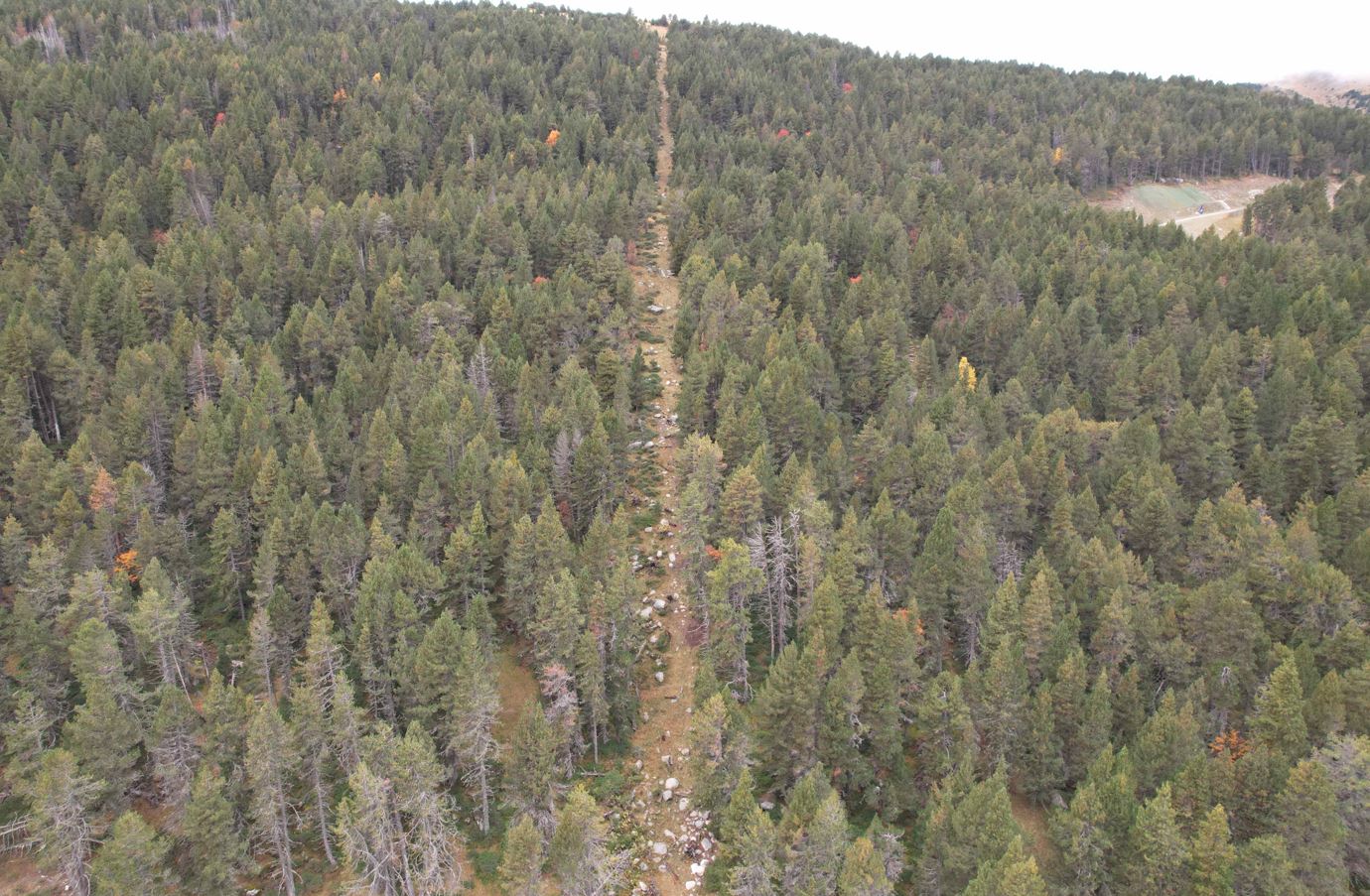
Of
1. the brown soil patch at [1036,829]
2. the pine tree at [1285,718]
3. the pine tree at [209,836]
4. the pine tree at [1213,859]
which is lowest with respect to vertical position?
the brown soil patch at [1036,829]

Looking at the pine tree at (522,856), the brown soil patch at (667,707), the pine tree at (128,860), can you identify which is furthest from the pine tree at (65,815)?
the brown soil patch at (667,707)

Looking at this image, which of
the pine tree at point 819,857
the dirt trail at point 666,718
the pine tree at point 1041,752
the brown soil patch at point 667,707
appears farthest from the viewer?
the pine tree at point 1041,752

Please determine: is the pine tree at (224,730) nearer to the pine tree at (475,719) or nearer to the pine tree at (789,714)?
the pine tree at (475,719)

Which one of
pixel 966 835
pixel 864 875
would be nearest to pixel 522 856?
pixel 864 875

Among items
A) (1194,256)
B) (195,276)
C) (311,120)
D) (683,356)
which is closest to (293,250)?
(195,276)

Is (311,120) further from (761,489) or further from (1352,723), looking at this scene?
(1352,723)

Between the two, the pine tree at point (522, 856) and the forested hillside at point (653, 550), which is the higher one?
the forested hillside at point (653, 550)

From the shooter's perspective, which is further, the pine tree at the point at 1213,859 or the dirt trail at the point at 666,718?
the dirt trail at the point at 666,718
